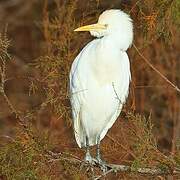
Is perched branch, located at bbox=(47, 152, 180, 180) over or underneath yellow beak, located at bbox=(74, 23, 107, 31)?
underneath

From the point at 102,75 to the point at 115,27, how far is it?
0.21 m

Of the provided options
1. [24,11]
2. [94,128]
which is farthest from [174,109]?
[24,11]

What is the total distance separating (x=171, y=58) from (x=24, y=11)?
7.71 ft

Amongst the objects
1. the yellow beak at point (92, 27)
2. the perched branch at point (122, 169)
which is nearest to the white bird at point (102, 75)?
the yellow beak at point (92, 27)

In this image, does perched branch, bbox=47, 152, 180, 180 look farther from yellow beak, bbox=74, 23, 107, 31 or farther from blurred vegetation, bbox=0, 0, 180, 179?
yellow beak, bbox=74, 23, 107, 31

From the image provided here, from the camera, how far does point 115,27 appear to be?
2938 mm

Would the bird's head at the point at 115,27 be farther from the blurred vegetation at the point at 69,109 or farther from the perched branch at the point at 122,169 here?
the perched branch at the point at 122,169

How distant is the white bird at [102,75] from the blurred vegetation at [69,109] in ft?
0.18

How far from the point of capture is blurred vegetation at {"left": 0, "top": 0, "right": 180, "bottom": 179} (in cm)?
246

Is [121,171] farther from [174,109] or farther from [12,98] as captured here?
[12,98]

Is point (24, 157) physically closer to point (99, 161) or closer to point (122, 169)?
point (122, 169)

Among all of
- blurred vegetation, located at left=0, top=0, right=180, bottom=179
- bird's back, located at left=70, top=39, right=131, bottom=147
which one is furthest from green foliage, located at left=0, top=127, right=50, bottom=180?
bird's back, located at left=70, top=39, right=131, bottom=147

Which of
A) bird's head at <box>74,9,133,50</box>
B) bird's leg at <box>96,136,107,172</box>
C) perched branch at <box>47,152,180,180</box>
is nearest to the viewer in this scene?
perched branch at <box>47,152,180,180</box>

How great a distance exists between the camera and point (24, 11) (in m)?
6.37
